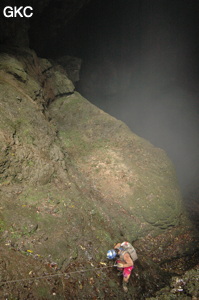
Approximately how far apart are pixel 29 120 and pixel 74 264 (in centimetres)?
609

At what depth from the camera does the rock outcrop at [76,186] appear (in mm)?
5773

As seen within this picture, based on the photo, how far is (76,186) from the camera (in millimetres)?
8391

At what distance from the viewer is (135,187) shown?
403 inches

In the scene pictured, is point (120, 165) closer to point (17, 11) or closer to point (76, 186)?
point (76, 186)

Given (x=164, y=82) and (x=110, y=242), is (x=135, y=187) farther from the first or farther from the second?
(x=164, y=82)

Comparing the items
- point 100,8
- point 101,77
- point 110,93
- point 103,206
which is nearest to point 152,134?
point 110,93

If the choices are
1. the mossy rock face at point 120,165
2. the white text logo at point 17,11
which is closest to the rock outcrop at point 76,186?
the mossy rock face at point 120,165

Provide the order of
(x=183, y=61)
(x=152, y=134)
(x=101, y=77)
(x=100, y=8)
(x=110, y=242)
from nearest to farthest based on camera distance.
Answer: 1. (x=110, y=242)
2. (x=100, y=8)
3. (x=101, y=77)
4. (x=183, y=61)
5. (x=152, y=134)

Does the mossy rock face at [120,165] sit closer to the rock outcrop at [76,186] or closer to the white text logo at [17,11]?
the rock outcrop at [76,186]

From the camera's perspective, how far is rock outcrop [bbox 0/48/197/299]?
5773 mm

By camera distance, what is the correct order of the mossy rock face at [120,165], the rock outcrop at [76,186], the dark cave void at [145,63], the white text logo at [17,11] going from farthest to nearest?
1. the dark cave void at [145,63]
2. the white text logo at [17,11]
3. the mossy rock face at [120,165]
4. the rock outcrop at [76,186]

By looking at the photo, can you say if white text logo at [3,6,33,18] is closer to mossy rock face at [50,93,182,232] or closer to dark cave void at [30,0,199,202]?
dark cave void at [30,0,199,202]

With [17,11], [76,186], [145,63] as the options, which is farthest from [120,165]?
[145,63]

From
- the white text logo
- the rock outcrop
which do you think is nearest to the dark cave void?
the white text logo
